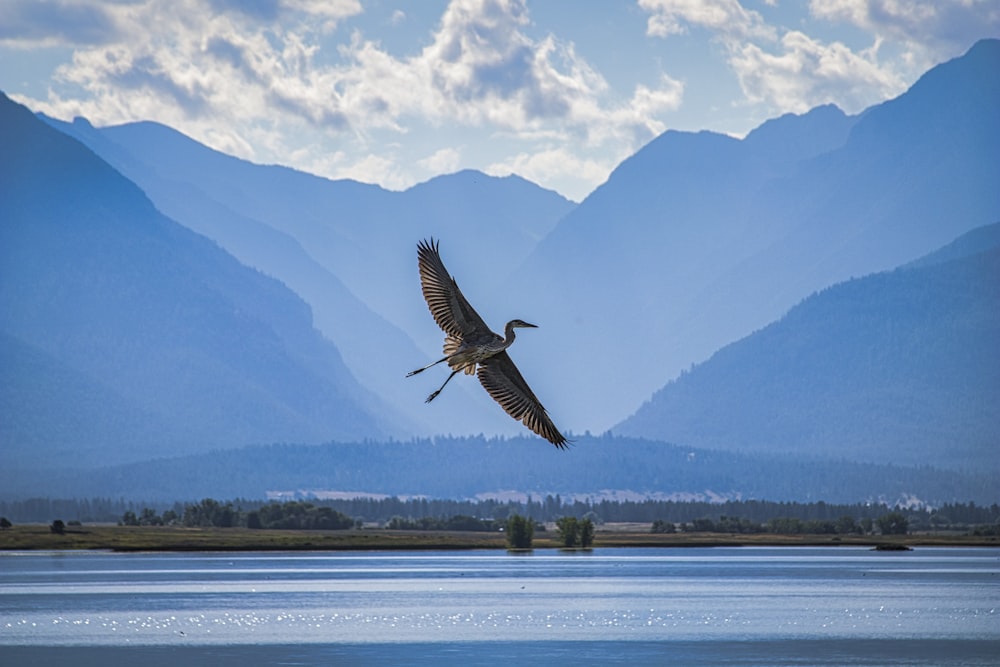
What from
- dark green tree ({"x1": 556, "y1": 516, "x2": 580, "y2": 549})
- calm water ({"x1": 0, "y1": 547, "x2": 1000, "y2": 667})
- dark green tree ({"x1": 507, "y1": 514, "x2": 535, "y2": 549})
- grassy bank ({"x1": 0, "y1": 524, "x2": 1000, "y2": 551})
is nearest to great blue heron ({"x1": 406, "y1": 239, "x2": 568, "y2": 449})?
calm water ({"x1": 0, "y1": 547, "x2": 1000, "y2": 667})

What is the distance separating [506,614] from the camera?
86.6 m

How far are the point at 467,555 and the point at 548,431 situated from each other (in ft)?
524

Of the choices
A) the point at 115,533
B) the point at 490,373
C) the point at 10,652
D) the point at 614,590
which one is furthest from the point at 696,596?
the point at 115,533

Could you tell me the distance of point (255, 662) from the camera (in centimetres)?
6481

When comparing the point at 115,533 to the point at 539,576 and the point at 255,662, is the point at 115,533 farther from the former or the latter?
the point at 255,662

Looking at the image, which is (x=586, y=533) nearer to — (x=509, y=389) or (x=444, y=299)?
(x=509, y=389)

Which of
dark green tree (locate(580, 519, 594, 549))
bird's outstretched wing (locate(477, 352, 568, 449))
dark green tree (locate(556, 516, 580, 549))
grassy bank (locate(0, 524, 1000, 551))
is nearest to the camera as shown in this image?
bird's outstretched wing (locate(477, 352, 568, 449))

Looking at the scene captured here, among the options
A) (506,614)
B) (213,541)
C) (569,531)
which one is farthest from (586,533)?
(506,614)

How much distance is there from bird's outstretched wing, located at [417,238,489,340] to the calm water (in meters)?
36.9

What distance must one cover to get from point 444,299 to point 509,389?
1.83 m

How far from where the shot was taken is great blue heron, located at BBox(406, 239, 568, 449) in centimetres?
2933

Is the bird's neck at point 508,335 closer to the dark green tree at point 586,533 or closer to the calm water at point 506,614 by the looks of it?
the calm water at point 506,614

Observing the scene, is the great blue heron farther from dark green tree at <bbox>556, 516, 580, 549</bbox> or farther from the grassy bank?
the grassy bank

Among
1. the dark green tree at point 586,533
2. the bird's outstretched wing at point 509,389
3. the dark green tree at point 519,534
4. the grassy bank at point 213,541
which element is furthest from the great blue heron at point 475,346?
the grassy bank at point 213,541
